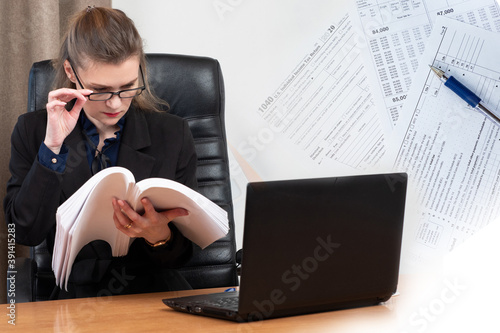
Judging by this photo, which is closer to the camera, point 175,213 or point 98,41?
point 175,213

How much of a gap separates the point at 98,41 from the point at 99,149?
26 cm

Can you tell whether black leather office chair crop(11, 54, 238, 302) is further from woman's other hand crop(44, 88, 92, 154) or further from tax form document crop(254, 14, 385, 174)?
tax form document crop(254, 14, 385, 174)

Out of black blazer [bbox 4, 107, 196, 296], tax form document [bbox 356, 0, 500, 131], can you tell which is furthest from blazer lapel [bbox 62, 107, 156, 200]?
tax form document [bbox 356, 0, 500, 131]

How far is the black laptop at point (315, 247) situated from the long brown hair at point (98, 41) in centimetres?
60

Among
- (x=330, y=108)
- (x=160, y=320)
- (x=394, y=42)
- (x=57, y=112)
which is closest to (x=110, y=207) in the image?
(x=160, y=320)

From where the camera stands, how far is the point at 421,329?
1.00m

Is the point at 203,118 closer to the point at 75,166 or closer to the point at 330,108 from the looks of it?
the point at 75,166

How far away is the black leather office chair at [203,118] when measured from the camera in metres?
1.55

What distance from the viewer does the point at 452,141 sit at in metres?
1.86

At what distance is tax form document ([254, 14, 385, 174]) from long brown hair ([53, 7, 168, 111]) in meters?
0.69

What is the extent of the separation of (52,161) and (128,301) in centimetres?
36

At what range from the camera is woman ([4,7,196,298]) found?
125cm

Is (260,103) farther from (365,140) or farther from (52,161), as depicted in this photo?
(52,161)

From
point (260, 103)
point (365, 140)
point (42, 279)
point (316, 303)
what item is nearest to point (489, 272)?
point (365, 140)
